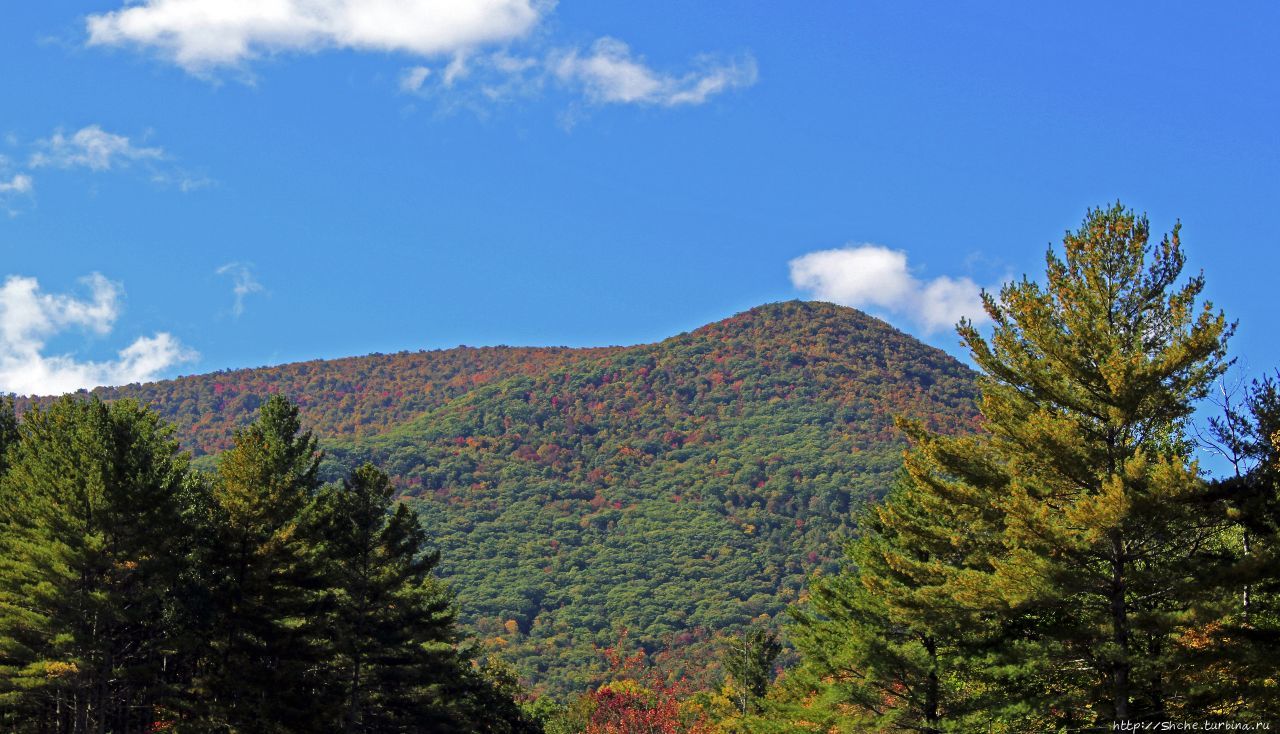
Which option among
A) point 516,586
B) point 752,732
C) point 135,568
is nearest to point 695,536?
point 516,586

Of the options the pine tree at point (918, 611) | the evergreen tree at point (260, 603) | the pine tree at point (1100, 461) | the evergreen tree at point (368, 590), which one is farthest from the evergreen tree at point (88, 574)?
the pine tree at point (1100, 461)

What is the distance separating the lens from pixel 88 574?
32.1m

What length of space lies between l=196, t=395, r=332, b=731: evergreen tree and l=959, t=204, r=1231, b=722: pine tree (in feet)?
70.0

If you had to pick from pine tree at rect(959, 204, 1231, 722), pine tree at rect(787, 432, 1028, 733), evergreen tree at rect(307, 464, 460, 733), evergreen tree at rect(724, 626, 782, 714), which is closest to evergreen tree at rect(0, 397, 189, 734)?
evergreen tree at rect(307, 464, 460, 733)

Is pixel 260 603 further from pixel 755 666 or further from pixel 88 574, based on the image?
pixel 755 666

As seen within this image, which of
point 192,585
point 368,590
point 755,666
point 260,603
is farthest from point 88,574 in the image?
point 755,666

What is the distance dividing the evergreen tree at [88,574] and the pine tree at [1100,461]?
74.6 feet

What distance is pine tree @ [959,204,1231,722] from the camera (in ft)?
69.7

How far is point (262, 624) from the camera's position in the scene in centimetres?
3453

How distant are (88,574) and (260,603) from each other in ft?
15.6

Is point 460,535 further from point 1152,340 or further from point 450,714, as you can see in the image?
point 1152,340

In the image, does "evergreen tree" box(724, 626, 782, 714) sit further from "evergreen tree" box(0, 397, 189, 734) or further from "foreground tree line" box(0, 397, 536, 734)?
"evergreen tree" box(0, 397, 189, 734)

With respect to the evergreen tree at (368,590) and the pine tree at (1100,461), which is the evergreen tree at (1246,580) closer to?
Result: the pine tree at (1100,461)

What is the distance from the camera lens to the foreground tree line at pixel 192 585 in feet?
103
